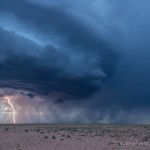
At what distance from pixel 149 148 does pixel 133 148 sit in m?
1.88

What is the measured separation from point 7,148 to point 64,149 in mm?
5907

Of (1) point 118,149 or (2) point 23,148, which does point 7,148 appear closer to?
(2) point 23,148

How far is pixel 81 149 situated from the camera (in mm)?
35688

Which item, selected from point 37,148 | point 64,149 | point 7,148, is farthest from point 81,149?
point 7,148

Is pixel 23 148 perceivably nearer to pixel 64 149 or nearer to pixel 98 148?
pixel 64 149

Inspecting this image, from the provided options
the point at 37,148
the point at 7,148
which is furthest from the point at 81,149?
the point at 7,148

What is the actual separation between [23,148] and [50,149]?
2863 mm

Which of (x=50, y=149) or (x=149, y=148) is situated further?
(x=149, y=148)

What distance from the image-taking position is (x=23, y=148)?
34.9 m

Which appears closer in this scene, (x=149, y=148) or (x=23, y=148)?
(x=23, y=148)

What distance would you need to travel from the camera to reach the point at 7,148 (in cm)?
3441

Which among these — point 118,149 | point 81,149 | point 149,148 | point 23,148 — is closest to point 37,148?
point 23,148

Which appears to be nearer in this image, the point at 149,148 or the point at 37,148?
the point at 37,148

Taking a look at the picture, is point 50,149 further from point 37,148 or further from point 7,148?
point 7,148
